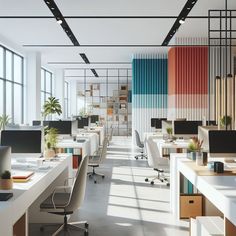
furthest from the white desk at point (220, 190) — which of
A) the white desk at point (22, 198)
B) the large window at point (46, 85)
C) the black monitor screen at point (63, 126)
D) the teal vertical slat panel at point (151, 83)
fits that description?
the large window at point (46, 85)

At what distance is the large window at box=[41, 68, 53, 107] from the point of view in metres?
18.7

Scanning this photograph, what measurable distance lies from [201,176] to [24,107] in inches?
455

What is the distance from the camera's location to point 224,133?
5.02m

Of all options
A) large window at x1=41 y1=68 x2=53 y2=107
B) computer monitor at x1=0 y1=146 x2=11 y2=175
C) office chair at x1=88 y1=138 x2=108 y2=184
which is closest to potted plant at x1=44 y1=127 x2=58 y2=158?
computer monitor at x1=0 y1=146 x2=11 y2=175

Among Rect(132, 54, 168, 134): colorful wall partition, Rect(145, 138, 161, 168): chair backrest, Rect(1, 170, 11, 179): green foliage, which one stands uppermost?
Rect(132, 54, 168, 134): colorful wall partition

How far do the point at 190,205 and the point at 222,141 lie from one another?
0.99 meters

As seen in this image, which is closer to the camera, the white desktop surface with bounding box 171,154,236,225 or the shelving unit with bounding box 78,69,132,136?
the white desktop surface with bounding box 171,154,236,225

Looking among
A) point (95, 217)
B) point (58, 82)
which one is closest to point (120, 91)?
point (58, 82)

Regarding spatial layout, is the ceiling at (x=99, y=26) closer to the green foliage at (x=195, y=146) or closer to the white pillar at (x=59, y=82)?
the green foliage at (x=195, y=146)

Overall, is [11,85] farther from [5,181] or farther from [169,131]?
[5,181]

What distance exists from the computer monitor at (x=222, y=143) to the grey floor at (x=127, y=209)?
3.39ft

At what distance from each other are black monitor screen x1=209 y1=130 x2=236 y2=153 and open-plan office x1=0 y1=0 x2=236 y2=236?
0.04 feet

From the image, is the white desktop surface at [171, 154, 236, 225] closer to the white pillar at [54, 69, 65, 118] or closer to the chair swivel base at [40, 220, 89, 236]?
the chair swivel base at [40, 220, 89, 236]

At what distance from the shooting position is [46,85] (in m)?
19.8
